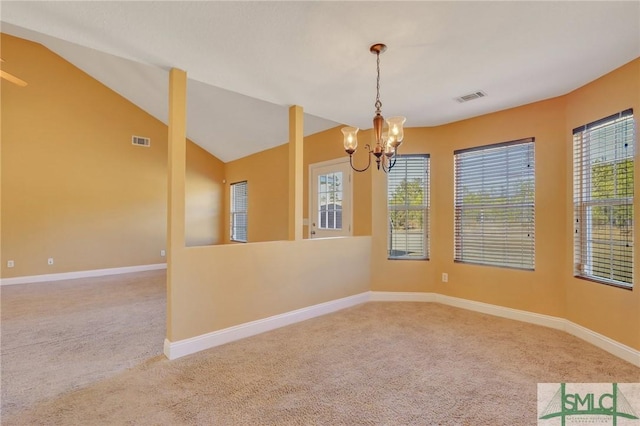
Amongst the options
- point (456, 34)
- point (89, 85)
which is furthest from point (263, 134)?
point (456, 34)

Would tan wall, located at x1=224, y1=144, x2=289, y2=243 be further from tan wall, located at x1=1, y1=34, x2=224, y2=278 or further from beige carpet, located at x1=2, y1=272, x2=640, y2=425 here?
beige carpet, located at x1=2, y1=272, x2=640, y2=425

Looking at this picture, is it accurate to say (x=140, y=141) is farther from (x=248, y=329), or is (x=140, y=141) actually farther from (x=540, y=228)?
(x=540, y=228)

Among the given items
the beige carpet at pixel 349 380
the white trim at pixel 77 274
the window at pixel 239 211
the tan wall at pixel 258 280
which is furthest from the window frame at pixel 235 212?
the beige carpet at pixel 349 380

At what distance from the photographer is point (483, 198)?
3881 mm

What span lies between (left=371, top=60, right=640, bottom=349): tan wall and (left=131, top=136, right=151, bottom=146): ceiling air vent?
532 centimetres

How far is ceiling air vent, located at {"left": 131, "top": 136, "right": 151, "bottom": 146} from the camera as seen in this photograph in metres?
6.48

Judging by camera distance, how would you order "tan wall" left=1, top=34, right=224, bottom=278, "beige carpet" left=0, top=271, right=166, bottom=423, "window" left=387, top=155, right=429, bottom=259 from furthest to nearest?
"tan wall" left=1, top=34, right=224, bottom=278 → "window" left=387, top=155, right=429, bottom=259 → "beige carpet" left=0, top=271, right=166, bottom=423

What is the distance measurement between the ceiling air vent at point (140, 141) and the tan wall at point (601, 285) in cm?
742

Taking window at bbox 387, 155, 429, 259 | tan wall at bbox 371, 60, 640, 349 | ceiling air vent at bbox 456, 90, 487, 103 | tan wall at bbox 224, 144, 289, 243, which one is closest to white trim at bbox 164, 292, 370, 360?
tan wall at bbox 371, 60, 640, 349

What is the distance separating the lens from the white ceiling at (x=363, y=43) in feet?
6.34

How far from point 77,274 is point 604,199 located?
8128mm

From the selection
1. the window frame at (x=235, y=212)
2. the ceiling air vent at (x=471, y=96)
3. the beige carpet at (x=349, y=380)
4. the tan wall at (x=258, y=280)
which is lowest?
the beige carpet at (x=349, y=380)

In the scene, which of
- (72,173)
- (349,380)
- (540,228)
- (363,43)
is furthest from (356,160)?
(72,173)

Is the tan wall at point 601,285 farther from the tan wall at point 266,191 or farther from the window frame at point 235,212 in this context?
the window frame at point 235,212
